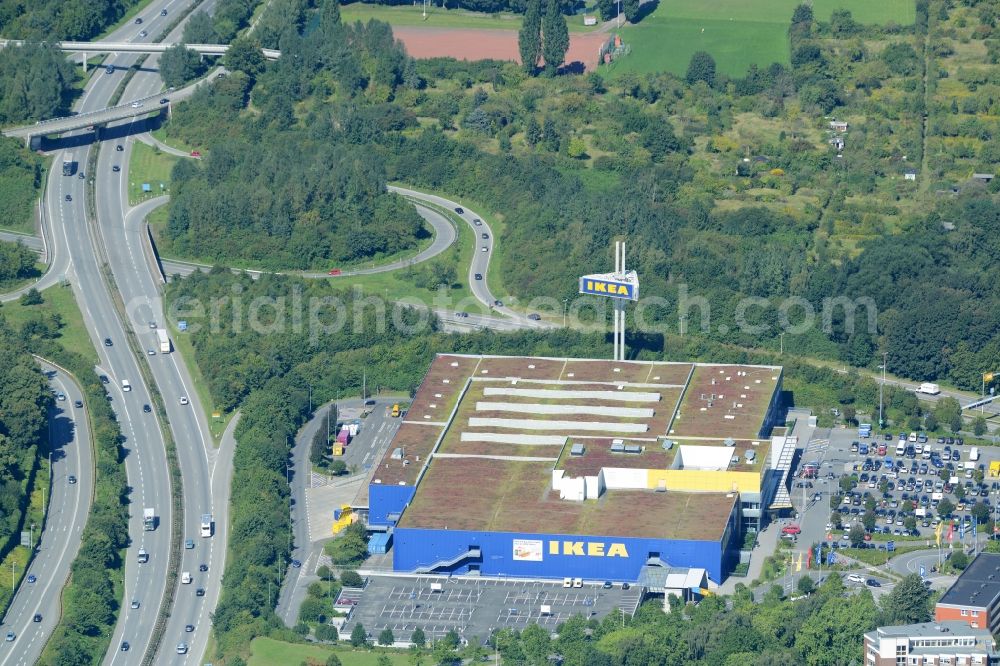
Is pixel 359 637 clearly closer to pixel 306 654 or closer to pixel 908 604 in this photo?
pixel 306 654

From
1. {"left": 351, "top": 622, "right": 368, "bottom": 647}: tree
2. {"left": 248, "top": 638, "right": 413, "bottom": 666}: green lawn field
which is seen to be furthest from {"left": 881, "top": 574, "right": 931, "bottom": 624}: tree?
{"left": 351, "top": 622, "right": 368, "bottom": 647}: tree

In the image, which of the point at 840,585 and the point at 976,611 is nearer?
the point at 976,611

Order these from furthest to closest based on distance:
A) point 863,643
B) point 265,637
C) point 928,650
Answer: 1. point 265,637
2. point 863,643
3. point 928,650

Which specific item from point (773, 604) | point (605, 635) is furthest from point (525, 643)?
point (773, 604)

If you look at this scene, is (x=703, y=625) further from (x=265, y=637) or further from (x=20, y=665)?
(x=20, y=665)

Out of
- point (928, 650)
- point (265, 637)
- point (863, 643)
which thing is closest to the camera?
point (928, 650)

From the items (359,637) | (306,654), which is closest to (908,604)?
(359,637)

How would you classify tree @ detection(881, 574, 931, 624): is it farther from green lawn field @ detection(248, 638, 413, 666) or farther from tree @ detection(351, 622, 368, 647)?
tree @ detection(351, 622, 368, 647)
